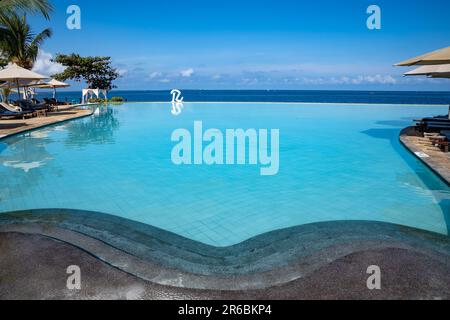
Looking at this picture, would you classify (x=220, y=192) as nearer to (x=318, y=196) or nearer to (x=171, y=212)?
(x=171, y=212)

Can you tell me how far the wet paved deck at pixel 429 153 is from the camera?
19.7 feet

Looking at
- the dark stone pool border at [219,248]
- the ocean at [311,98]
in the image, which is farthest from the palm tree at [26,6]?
the ocean at [311,98]

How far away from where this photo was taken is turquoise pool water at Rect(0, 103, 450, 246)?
16.1 ft

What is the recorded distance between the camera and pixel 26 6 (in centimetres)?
880

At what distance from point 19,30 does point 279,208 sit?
803 inches

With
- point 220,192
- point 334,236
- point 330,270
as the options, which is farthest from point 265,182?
point 330,270

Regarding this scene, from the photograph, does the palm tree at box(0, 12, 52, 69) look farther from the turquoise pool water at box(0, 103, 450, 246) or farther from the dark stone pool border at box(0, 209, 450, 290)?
the dark stone pool border at box(0, 209, 450, 290)

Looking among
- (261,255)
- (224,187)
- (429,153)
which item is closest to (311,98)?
(429,153)

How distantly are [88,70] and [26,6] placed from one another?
26216mm

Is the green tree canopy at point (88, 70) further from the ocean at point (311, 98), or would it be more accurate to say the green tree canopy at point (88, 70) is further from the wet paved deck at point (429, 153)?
the wet paved deck at point (429, 153)

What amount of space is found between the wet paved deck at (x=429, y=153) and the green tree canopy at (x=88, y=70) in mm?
31866

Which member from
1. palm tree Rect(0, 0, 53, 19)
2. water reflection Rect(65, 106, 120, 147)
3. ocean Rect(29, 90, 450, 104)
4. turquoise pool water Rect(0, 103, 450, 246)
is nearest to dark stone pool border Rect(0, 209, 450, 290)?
turquoise pool water Rect(0, 103, 450, 246)

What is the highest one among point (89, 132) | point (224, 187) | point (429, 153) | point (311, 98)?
point (311, 98)

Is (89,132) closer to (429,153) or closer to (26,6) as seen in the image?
(26,6)
